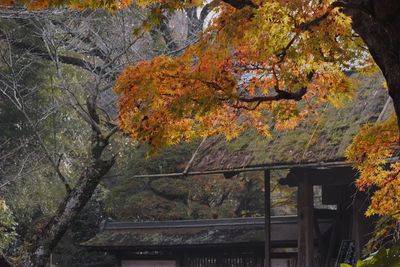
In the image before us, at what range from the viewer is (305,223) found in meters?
12.8

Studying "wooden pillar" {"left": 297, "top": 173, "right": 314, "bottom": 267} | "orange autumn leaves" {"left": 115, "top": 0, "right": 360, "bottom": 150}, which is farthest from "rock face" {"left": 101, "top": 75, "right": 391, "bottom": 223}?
"orange autumn leaves" {"left": 115, "top": 0, "right": 360, "bottom": 150}

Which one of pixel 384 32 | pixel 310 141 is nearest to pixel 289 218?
pixel 310 141

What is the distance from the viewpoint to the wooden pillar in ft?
41.4

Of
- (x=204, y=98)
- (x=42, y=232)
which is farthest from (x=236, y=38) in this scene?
(x=42, y=232)

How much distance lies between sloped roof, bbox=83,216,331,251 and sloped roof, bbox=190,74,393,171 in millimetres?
2273

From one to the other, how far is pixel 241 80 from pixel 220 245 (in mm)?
6331

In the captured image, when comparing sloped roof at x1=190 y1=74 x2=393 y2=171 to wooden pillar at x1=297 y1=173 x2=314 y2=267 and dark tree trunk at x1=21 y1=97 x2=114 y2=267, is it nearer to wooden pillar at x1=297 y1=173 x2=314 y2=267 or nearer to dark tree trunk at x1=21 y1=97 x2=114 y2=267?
wooden pillar at x1=297 y1=173 x2=314 y2=267

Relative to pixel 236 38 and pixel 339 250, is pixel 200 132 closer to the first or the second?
pixel 236 38

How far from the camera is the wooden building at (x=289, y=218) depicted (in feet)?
40.4

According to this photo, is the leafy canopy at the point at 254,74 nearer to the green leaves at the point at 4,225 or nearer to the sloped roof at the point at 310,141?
the sloped roof at the point at 310,141

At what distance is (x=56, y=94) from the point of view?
776 inches

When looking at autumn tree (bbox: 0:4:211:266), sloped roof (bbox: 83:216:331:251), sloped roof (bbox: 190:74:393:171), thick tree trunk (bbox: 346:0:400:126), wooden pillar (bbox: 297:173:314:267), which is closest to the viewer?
thick tree trunk (bbox: 346:0:400:126)

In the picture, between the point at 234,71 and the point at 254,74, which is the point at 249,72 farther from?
the point at 234,71

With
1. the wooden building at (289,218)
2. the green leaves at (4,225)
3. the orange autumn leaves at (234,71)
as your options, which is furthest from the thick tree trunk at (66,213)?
the orange autumn leaves at (234,71)
